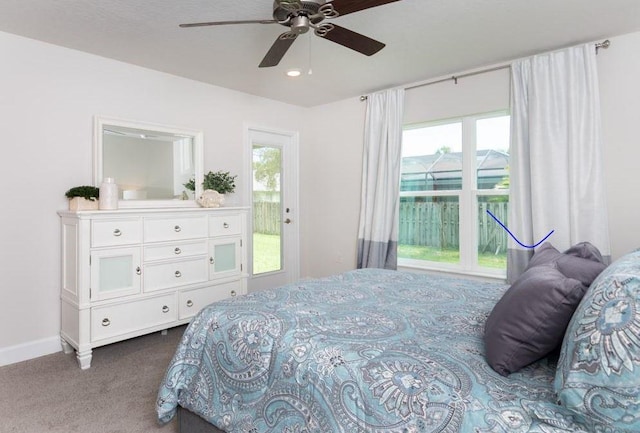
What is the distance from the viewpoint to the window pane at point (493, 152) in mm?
3475

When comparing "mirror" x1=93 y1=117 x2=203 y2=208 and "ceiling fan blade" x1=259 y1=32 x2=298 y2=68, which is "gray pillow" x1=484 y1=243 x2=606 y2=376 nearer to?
"ceiling fan blade" x1=259 y1=32 x2=298 y2=68

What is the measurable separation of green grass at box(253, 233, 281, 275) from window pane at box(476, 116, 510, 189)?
7.85ft

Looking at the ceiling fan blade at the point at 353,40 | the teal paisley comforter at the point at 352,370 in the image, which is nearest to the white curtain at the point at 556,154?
the teal paisley comforter at the point at 352,370

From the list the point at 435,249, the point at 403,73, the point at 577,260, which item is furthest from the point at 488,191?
the point at 577,260

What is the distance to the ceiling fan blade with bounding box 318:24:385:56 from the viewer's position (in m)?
2.10

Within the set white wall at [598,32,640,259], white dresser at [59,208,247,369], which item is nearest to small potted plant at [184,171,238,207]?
white dresser at [59,208,247,369]

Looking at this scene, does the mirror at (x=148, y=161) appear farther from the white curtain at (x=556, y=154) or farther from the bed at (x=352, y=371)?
the white curtain at (x=556, y=154)

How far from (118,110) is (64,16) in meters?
0.87

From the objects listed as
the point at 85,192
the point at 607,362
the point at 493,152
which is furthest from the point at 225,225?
the point at 607,362

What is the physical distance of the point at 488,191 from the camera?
3.55 meters

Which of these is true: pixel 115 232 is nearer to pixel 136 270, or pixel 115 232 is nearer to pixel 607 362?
pixel 136 270

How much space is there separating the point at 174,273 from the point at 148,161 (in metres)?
1.05

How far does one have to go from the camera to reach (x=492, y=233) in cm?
355

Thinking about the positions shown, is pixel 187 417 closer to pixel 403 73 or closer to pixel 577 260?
pixel 577 260
